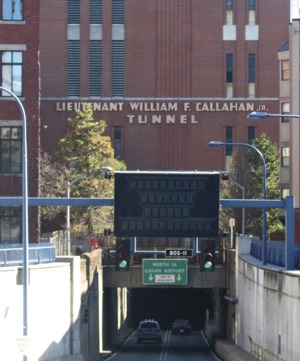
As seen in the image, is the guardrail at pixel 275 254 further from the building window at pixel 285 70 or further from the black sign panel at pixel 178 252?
the building window at pixel 285 70

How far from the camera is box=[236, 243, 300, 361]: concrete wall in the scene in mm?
36594

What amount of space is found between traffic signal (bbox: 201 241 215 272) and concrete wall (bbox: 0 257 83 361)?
654 cm

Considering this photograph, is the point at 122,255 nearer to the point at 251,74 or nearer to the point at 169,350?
the point at 169,350

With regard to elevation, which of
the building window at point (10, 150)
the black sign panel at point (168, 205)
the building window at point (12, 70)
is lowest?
the black sign panel at point (168, 205)

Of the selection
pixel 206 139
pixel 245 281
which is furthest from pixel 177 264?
pixel 206 139

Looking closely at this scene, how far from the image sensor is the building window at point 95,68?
104 m

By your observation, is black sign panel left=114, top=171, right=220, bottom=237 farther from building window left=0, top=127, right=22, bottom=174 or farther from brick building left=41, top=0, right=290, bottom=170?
brick building left=41, top=0, right=290, bottom=170

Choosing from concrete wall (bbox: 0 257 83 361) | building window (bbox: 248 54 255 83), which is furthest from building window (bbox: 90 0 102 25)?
concrete wall (bbox: 0 257 83 361)

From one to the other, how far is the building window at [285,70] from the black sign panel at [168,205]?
4077 cm

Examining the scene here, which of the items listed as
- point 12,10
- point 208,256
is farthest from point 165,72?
point 208,256

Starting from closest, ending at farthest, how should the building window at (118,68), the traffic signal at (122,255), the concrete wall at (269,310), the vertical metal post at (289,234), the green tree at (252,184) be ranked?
the concrete wall at (269,310) < the vertical metal post at (289,234) < the traffic signal at (122,255) < the green tree at (252,184) < the building window at (118,68)

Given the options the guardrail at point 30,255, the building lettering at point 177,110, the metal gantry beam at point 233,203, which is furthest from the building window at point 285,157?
the metal gantry beam at point 233,203

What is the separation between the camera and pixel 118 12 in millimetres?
104750

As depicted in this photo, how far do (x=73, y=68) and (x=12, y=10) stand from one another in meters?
39.9
